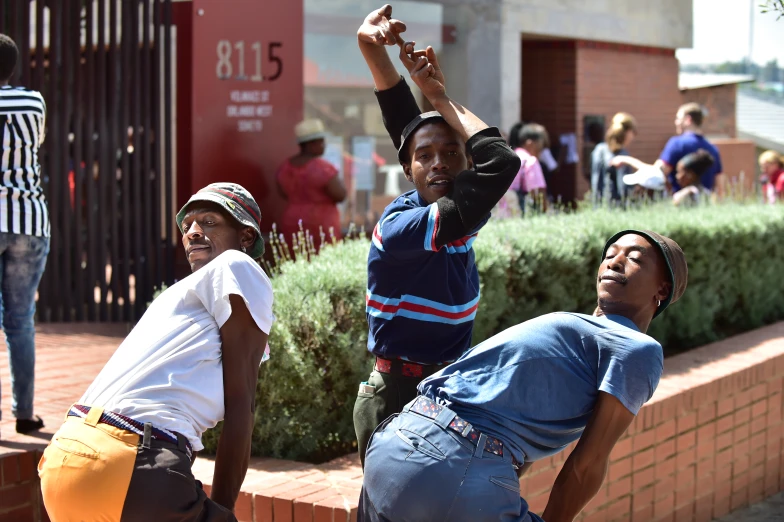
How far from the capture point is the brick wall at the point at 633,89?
15227mm

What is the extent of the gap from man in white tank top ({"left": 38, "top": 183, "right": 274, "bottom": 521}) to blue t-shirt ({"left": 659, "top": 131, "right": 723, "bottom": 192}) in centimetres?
799

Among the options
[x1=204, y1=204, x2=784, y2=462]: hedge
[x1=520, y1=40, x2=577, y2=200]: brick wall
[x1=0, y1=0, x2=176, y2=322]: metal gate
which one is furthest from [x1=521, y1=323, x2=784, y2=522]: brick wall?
[x1=520, y1=40, x2=577, y2=200]: brick wall

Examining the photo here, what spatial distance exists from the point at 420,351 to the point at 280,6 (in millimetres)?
7973

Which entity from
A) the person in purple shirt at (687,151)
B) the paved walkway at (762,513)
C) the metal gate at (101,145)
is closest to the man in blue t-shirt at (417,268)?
the paved walkway at (762,513)

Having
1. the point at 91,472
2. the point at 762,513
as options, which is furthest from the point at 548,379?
the point at 762,513

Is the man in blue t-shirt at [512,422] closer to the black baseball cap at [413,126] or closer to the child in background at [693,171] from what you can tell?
the black baseball cap at [413,126]

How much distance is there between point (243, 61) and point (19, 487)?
260 inches

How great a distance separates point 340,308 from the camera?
477 centimetres

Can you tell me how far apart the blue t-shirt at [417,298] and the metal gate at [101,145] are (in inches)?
232

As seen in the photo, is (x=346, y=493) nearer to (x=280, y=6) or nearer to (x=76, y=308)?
(x=76, y=308)

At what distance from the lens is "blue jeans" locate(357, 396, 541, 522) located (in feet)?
8.17

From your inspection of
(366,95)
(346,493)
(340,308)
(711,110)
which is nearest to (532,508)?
(346,493)

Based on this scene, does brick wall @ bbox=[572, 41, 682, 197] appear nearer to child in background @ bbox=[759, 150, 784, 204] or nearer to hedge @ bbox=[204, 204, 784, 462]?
child in background @ bbox=[759, 150, 784, 204]

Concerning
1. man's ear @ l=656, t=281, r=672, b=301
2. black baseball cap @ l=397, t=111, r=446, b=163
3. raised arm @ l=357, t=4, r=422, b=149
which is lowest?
man's ear @ l=656, t=281, r=672, b=301
